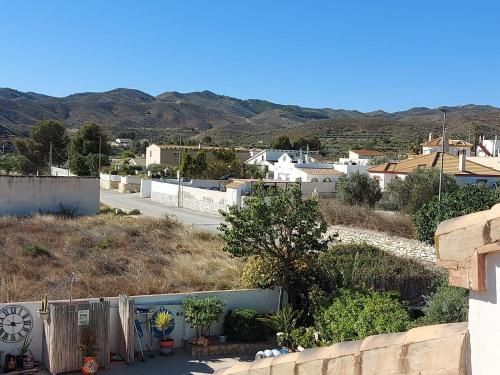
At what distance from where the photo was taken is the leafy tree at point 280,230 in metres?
15.8

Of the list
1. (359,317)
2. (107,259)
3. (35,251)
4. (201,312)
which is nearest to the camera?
(359,317)

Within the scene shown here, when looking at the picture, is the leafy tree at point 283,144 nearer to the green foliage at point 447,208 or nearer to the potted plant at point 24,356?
the green foliage at point 447,208

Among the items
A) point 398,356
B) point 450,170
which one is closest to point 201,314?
point 398,356

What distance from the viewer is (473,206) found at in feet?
70.3

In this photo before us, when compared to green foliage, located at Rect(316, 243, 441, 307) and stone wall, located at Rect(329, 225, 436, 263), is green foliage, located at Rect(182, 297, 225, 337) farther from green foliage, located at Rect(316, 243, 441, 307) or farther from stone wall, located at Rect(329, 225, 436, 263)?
stone wall, located at Rect(329, 225, 436, 263)

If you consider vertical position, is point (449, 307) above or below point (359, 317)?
above

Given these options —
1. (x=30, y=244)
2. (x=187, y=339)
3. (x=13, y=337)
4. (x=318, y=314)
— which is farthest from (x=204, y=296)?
(x=30, y=244)

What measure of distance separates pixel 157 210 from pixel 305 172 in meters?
15.6

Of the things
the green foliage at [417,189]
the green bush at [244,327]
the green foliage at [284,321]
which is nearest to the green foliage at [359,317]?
the green foliage at [284,321]

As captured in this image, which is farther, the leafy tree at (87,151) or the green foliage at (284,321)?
the leafy tree at (87,151)

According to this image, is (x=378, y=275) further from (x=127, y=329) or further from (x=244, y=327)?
(x=127, y=329)

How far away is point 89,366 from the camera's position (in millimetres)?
12258

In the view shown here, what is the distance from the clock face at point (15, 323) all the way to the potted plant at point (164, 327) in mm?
3039

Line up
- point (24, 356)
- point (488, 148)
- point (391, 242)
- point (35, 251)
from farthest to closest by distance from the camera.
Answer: point (488, 148) → point (391, 242) → point (35, 251) → point (24, 356)
